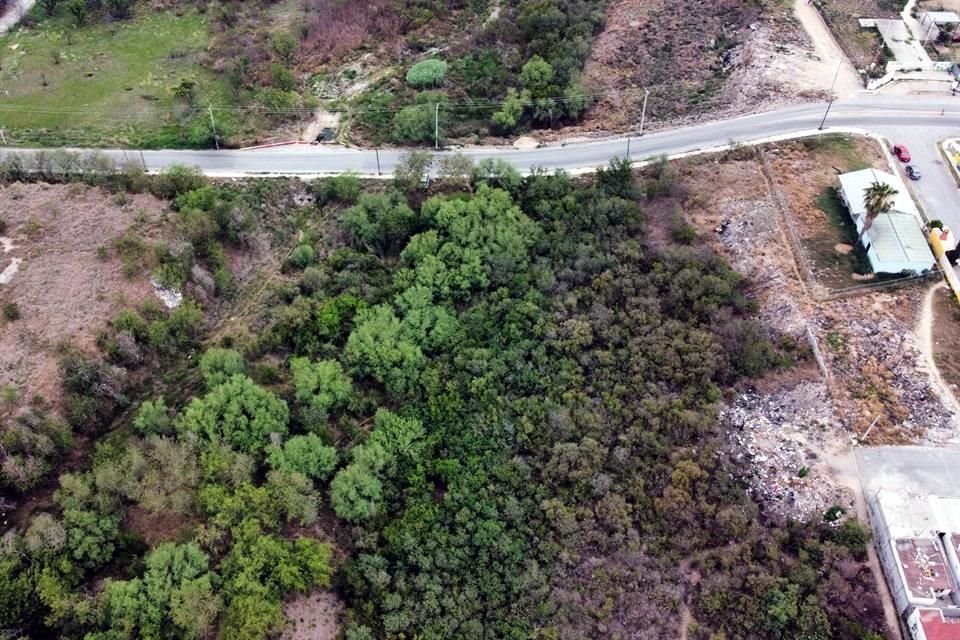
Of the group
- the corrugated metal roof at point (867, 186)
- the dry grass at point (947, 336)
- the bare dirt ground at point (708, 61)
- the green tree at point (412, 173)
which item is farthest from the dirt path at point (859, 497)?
the green tree at point (412, 173)

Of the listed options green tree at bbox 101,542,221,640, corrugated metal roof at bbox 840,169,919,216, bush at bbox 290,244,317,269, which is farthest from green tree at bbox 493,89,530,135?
green tree at bbox 101,542,221,640

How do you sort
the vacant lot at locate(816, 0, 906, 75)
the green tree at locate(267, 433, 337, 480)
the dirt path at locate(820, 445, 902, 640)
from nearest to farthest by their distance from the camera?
the dirt path at locate(820, 445, 902, 640), the green tree at locate(267, 433, 337, 480), the vacant lot at locate(816, 0, 906, 75)

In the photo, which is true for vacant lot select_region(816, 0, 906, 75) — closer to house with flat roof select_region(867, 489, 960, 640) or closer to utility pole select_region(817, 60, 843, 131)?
utility pole select_region(817, 60, 843, 131)

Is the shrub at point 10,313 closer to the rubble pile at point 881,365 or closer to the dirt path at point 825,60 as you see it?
the rubble pile at point 881,365

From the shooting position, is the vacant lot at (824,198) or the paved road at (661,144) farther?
the paved road at (661,144)

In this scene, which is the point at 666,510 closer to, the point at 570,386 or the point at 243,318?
the point at 570,386
